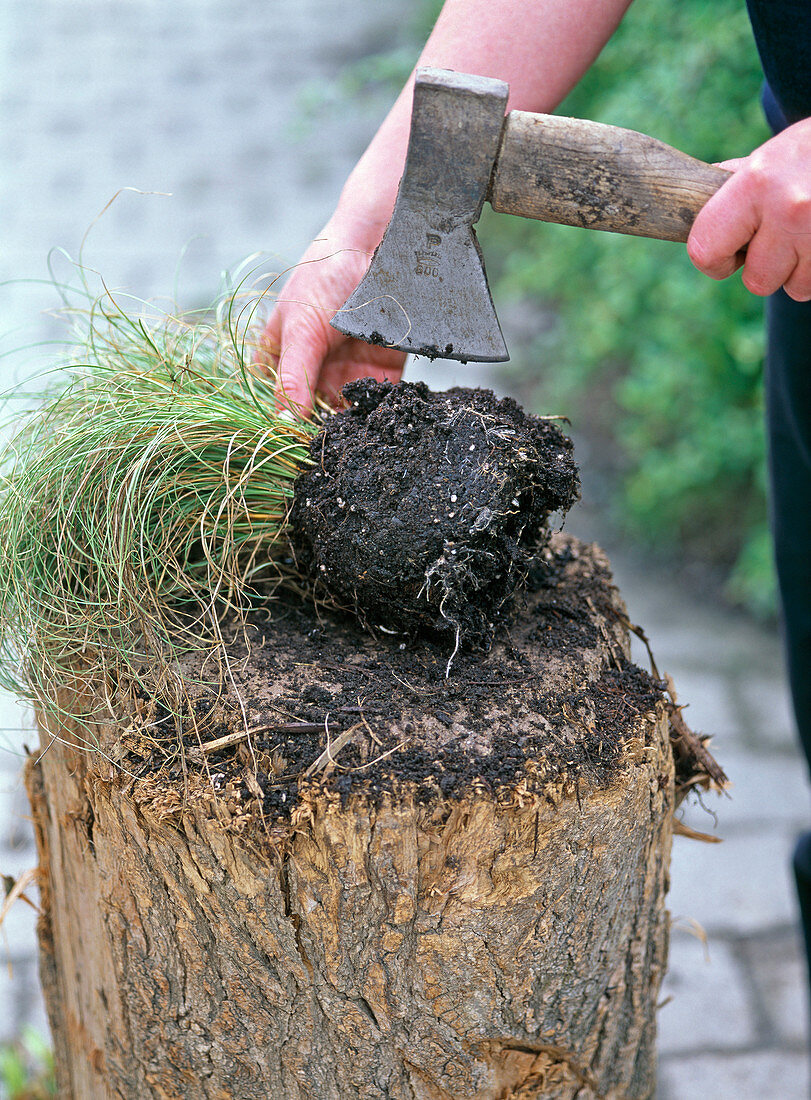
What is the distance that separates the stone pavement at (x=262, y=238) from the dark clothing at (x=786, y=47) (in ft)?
3.19

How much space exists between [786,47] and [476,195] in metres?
0.61

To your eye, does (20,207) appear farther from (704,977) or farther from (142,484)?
(704,977)

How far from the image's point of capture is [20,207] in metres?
5.84

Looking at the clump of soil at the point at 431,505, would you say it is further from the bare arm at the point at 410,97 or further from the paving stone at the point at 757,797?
the paving stone at the point at 757,797

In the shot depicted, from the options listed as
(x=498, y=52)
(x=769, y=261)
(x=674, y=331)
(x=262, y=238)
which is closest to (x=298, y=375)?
(x=498, y=52)

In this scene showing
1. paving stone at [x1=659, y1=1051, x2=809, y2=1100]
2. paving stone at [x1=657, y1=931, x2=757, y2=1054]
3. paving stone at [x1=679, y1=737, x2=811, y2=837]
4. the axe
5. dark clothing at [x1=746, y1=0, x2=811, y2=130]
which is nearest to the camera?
the axe

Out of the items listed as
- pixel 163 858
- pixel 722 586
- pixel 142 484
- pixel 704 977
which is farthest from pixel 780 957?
pixel 142 484

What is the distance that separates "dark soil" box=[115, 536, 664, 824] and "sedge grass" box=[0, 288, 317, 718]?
11 centimetres

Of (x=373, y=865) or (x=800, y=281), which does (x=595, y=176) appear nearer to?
(x=800, y=281)

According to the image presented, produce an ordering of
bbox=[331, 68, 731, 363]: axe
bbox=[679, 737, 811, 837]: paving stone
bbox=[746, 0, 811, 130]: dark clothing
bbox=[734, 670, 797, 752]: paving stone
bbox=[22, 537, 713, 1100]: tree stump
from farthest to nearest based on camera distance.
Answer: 1. bbox=[734, 670, 797, 752]: paving stone
2. bbox=[679, 737, 811, 837]: paving stone
3. bbox=[746, 0, 811, 130]: dark clothing
4. bbox=[331, 68, 731, 363]: axe
5. bbox=[22, 537, 713, 1100]: tree stump

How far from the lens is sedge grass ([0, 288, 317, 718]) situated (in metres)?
1.30

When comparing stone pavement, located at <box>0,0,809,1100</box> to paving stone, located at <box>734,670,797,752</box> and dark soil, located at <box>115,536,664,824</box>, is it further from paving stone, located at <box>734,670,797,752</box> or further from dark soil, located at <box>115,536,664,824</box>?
dark soil, located at <box>115,536,664,824</box>

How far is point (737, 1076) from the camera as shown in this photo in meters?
2.22

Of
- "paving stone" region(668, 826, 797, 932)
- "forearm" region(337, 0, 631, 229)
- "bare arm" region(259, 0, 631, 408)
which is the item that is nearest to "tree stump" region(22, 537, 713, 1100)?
"bare arm" region(259, 0, 631, 408)
